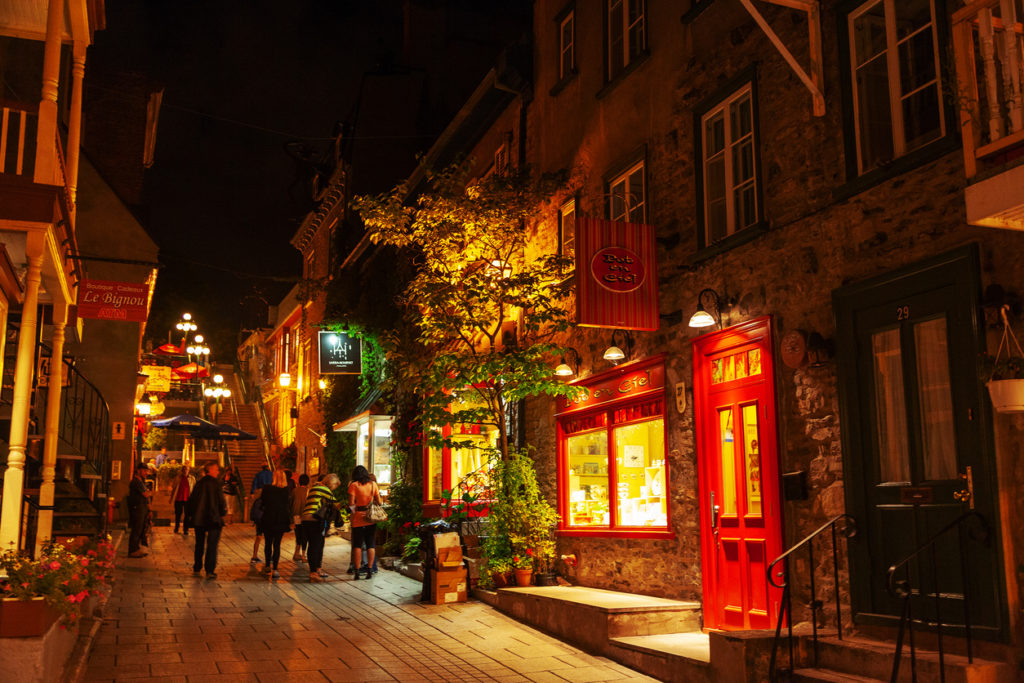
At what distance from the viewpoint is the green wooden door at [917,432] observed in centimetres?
630

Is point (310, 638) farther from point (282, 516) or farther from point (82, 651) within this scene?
point (282, 516)

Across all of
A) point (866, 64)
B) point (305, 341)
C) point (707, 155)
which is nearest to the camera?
point (866, 64)

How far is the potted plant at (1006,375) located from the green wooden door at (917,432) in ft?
0.77

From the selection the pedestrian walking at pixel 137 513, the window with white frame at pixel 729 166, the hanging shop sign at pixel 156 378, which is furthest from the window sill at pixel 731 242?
the hanging shop sign at pixel 156 378

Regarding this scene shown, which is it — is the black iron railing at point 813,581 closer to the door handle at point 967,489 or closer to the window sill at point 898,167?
the door handle at point 967,489

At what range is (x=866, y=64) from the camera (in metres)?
7.86

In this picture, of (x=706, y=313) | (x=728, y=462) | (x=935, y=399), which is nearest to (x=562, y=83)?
(x=706, y=313)

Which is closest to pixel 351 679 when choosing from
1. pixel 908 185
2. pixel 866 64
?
pixel 908 185

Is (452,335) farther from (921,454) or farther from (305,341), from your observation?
(305,341)

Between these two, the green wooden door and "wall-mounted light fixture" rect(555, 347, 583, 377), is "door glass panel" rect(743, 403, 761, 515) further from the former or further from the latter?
"wall-mounted light fixture" rect(555, 347, 583, 377)

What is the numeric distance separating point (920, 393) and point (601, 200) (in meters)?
6.21

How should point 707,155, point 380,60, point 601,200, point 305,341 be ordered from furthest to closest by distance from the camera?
point 305,341
point 380,60
point 601,200
point 707,155

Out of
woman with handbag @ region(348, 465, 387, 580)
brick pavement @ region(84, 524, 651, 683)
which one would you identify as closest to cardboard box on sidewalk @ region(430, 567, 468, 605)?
brick pavement @ region(84, 524, 651, 683)

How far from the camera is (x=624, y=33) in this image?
12070mm
